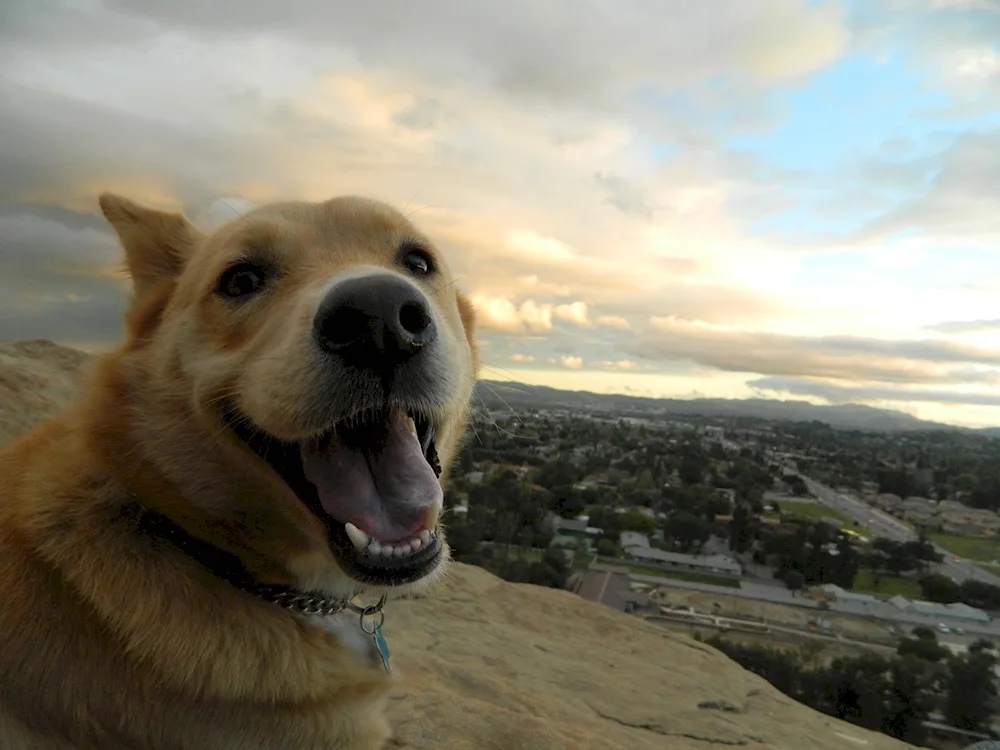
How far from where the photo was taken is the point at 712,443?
27.1 metres

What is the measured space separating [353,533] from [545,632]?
17.6 ft

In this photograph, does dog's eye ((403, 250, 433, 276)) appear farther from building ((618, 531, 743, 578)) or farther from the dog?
building ((618, 531, 743, 578))

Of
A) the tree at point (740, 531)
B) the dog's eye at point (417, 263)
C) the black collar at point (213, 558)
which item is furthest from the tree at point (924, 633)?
the black collar at point (213, 558)

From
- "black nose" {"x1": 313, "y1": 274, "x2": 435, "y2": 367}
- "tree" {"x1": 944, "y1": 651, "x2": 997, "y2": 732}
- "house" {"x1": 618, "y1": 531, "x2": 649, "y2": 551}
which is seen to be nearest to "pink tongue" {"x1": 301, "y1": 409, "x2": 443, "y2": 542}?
"black nose" {"x1": 313, "y1": 274, "x2": 435, "y2": 367}

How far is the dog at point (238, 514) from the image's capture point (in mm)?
2154

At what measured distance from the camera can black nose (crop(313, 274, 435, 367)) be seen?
2154 millimetres

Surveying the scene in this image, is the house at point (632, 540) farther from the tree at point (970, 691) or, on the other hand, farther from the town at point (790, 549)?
Answer: the tree at point (970, 691)

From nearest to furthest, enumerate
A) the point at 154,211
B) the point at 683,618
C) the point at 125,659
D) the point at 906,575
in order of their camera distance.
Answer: the point at 125,659, the point at 154,211, the point at 683,618, the point at 906,575

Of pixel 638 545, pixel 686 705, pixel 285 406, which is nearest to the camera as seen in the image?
pixel 285 406

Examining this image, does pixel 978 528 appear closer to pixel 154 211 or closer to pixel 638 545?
pixel 638 545

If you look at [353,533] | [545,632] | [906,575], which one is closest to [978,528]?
[906,575]

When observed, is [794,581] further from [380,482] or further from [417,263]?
[380,482]

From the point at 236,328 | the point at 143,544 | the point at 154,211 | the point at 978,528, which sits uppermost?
the point at 154,211

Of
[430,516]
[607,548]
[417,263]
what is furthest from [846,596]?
[430,516]
